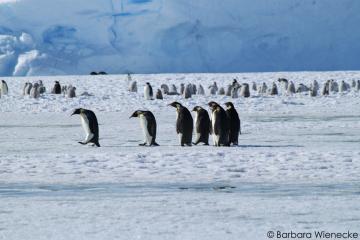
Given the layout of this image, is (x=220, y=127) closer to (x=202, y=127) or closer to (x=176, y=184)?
(x=202, y=127)

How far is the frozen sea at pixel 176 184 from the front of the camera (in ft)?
14.1

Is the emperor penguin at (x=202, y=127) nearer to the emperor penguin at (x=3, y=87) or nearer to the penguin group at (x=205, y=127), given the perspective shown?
the penguin group at (x=205, y=127)

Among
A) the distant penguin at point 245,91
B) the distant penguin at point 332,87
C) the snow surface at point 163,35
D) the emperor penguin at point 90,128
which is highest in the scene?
the snow surface at point 163,35

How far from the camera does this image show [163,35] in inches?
1954

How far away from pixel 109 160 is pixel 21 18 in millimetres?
44392

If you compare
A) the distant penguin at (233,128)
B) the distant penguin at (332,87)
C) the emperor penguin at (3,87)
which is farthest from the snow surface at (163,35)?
the distant penguin at (233,128)

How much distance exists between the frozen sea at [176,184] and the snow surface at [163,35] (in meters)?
37.3

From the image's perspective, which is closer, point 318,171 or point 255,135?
point 318,171

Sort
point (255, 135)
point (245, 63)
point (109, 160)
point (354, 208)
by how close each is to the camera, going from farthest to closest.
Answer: point (245, 63), point (255, 135), point (109, 160), point (354, 208)

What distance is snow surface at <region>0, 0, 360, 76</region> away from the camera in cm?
4991

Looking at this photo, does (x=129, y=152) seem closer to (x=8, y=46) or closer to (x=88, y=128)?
(x=88, y=128)

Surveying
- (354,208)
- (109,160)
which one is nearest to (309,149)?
(109,160)

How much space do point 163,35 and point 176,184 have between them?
43883 mm

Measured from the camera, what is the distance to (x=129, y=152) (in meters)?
8.44
